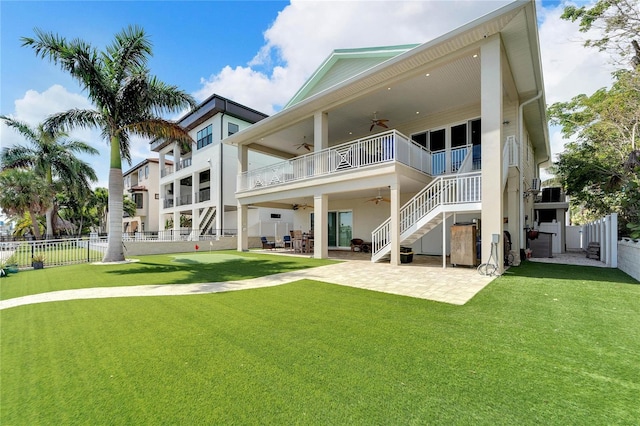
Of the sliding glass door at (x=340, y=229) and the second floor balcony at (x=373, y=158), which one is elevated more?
the second floor balcony at (x=373, y=158)

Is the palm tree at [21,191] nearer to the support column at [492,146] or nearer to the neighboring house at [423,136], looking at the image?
the neighboring house at [423,136]

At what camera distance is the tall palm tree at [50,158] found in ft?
56.7

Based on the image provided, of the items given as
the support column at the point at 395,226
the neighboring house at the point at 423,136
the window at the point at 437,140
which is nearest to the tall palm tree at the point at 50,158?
the neighboring house at the point at 423,136

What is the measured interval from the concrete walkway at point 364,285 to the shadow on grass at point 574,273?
4.80 ft

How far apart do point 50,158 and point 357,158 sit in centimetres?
2113

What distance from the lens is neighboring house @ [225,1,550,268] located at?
779 centimetres

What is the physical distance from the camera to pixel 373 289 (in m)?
6.24

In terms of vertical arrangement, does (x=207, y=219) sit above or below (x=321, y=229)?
above

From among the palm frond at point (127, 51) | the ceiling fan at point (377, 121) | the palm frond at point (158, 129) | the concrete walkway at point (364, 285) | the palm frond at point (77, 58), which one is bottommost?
the concrete walkway at point (364, 285)

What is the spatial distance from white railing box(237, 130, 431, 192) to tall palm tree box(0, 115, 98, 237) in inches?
536

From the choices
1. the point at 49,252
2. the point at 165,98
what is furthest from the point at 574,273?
the point at 49,252

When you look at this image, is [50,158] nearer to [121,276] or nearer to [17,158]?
[17,158]

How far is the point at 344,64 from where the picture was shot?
42.7 feet

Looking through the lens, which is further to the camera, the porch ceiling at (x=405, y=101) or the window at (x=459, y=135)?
the window at (x=459, y=135)
